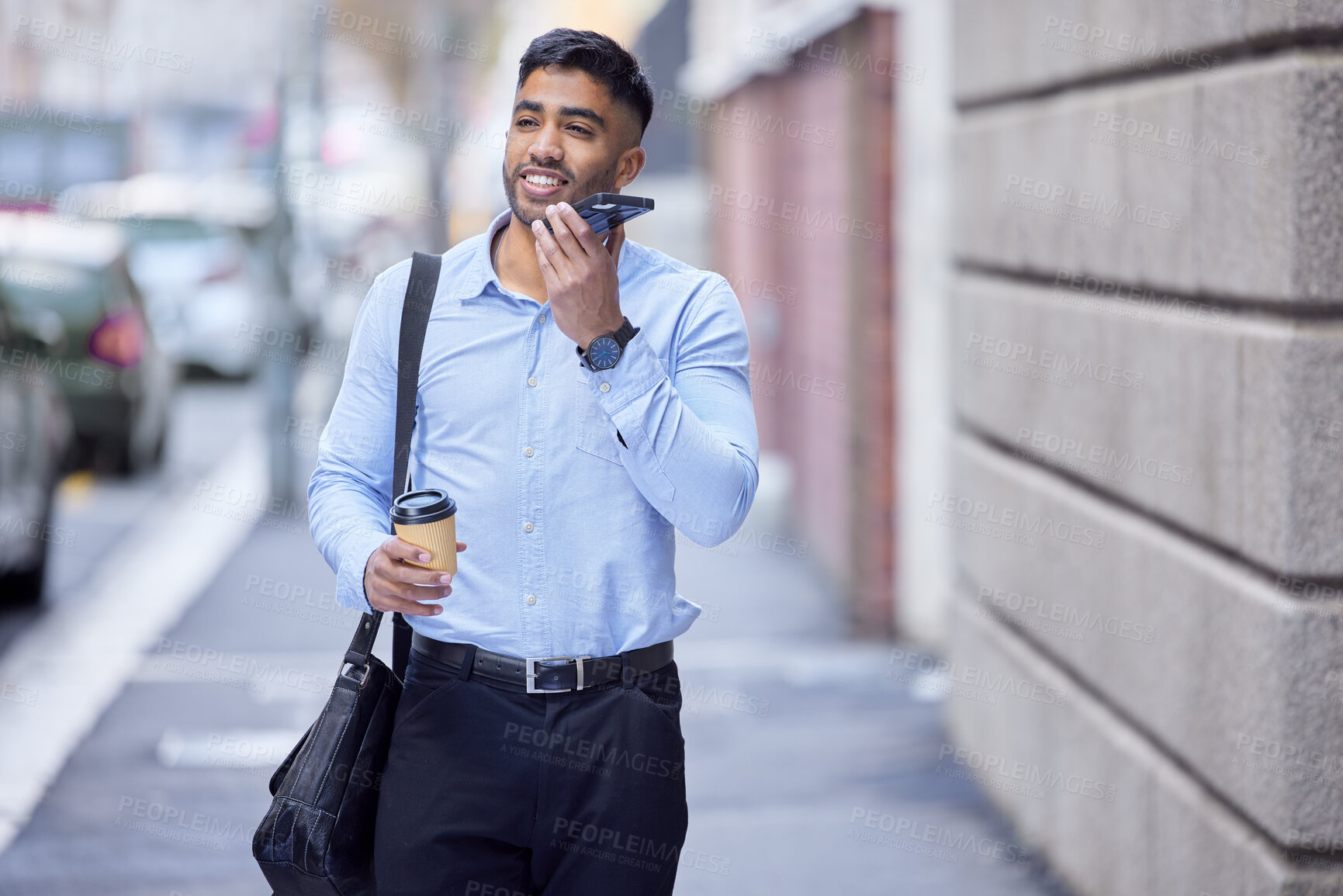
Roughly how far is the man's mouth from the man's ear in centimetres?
12

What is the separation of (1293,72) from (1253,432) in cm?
79

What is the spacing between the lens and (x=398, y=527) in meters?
2.46

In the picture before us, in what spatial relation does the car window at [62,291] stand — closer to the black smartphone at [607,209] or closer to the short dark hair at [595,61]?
the short dark hair at [595,61]

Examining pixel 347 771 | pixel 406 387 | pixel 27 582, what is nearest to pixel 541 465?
pixel 406 387

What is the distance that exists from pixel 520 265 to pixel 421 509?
0.52m

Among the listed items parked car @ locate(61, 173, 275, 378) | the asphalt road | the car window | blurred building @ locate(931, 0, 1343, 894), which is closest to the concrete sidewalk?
the asphalt road

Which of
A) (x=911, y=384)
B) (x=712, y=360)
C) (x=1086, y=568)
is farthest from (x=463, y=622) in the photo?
(x=911, y=384)

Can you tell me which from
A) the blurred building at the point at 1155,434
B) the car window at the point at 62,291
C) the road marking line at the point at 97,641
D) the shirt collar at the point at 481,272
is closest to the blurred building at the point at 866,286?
the blurred building at the point at 1155,434

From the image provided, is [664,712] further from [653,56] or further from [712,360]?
[653,56]

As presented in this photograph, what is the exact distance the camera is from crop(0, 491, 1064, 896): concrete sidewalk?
5066mm

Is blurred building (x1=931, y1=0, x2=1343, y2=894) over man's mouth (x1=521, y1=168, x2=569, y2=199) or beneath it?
beneath

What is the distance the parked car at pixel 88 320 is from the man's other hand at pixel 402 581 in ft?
29.3

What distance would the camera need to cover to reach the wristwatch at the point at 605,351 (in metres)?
2.45

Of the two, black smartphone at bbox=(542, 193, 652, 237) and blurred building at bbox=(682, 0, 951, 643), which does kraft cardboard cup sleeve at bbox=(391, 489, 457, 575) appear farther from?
blurred building at bbox=(682, 0, 951, 643)
